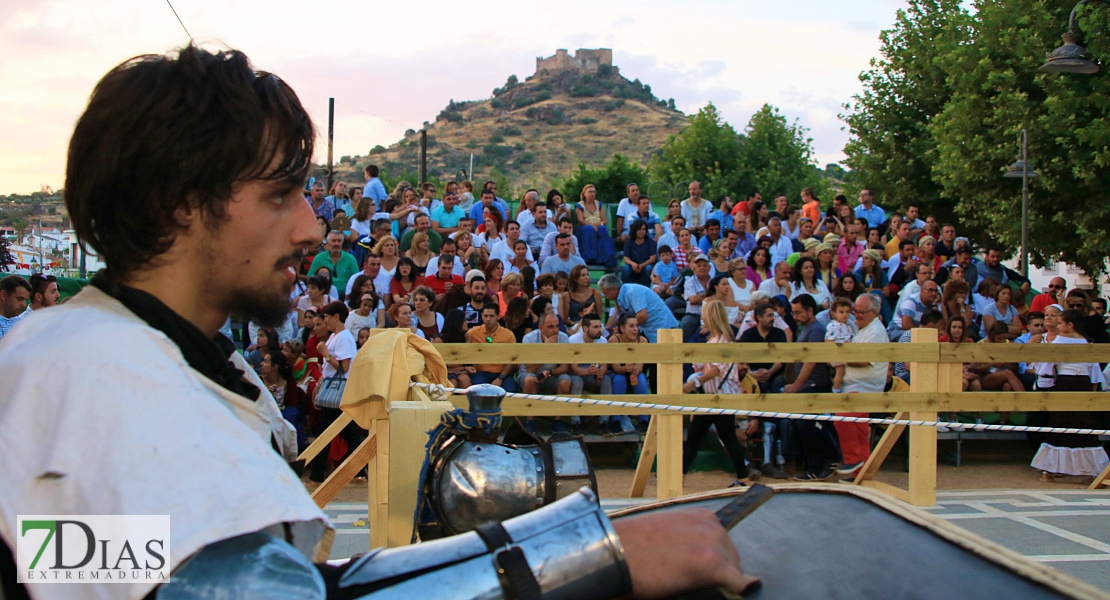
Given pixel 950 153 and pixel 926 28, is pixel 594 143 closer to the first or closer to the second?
pixel 926 28

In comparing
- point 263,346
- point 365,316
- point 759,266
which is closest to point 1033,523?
point 759,266

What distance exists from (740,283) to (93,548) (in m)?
9.17

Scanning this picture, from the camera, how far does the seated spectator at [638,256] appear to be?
11.3 m

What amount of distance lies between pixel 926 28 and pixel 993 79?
7.42 meters

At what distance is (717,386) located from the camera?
24.2ft

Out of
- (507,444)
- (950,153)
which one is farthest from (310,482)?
(950,153)

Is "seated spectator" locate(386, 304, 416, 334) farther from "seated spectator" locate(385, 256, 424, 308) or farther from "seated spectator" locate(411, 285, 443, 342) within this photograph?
"seated spectator" locate(385, 256, 424, 308)

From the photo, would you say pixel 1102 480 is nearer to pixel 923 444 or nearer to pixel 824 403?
pixel 923 444

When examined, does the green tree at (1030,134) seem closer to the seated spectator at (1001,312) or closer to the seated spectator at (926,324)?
the seated spectator at (1001,312)

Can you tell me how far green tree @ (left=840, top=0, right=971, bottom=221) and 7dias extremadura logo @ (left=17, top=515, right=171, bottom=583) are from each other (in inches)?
929

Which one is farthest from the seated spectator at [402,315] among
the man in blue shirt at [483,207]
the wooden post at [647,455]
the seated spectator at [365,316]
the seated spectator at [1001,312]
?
the seated spectator at [1001,312]

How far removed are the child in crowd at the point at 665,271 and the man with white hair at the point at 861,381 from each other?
304 cm

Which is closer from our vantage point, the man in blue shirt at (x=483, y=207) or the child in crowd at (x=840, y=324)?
the child in crowd at (x=840, y=324)

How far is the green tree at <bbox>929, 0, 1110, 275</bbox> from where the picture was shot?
14609 mm
